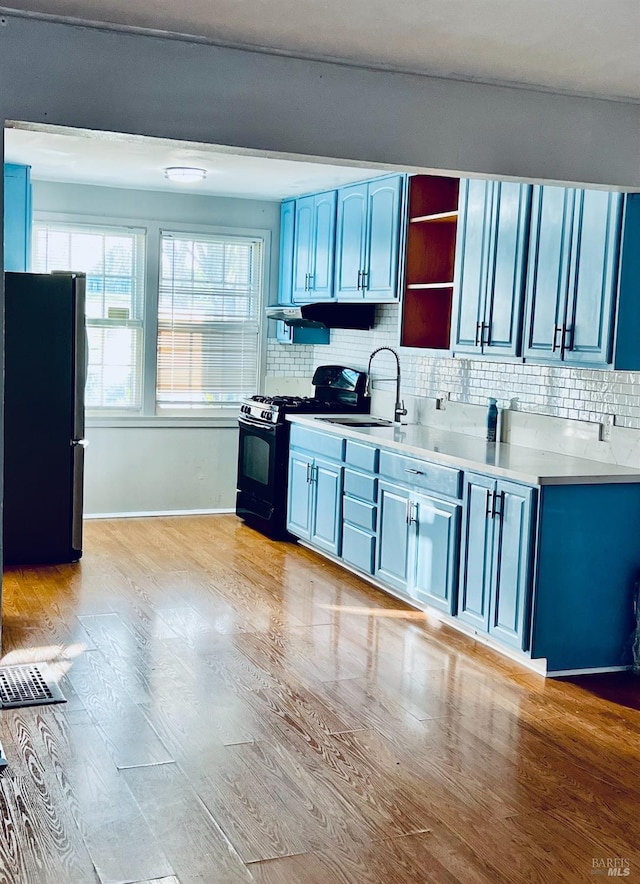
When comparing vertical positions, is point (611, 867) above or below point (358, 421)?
below

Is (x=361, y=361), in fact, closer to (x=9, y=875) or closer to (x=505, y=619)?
(x=505, y=619)

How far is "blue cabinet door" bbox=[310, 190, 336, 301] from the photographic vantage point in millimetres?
6984

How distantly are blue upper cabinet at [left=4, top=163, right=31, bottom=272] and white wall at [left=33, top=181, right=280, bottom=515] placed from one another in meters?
0.45

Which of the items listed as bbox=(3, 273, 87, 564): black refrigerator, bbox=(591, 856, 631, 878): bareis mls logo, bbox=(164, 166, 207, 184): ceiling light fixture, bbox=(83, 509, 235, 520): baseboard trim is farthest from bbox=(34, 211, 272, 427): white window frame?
bbox=(591, 856, 631, 878): bareis mls logo

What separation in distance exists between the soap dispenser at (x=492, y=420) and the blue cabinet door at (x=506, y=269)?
1.49 feet

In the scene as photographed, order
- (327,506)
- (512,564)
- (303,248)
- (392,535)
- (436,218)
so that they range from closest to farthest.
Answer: (512,564)
(392,535)
(436,218)
(327,506)
(303,248)

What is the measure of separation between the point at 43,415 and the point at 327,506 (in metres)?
1.81

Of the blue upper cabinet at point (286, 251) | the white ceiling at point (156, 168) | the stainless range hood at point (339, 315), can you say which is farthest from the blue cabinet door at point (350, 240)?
the blue upper cabinet at point (286, 251)

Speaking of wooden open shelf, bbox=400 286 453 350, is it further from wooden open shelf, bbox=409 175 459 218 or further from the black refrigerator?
the black refrigerator

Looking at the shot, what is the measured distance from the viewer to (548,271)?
185 inches

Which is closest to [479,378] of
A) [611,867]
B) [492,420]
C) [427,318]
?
[492,420]

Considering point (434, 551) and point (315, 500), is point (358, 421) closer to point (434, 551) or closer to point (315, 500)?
point (315, 500)

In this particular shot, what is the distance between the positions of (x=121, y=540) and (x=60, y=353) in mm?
1431

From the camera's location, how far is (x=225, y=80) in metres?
3.64
